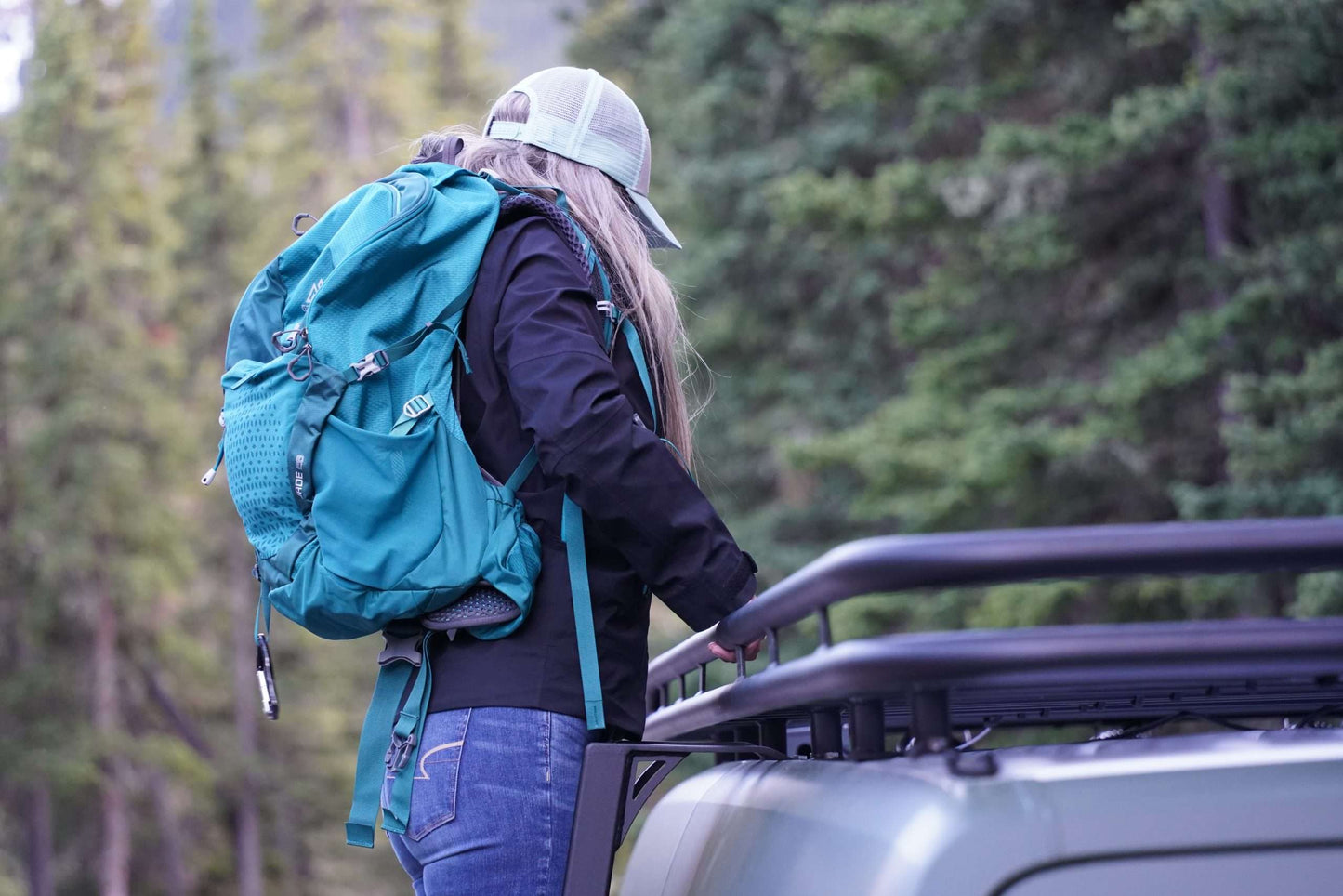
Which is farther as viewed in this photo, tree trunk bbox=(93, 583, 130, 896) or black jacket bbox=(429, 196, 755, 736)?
tree trunk bbox=(93, 583, 130, 896)

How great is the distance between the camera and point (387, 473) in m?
2.21

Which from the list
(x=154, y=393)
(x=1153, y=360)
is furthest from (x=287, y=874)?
(x=1153, y=360)

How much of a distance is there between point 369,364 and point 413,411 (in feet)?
0.33

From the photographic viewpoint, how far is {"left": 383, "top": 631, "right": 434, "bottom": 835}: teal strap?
86.3 inches

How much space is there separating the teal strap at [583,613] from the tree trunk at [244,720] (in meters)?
28.9

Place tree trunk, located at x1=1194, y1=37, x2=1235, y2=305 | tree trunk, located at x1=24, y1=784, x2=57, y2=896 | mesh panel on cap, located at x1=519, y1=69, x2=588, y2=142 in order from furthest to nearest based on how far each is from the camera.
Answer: tree trunk, located at x1=24, y1=784, x2=57, y2=896 < tree trunk, located at x1=1194, y1=37, x2=1235, y2=305 < mesh panel on cap, located at x1=519, y1=69, x2=588, y2=142

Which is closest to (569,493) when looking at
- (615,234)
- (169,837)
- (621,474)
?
(621,474)

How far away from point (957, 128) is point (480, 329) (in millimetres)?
13656

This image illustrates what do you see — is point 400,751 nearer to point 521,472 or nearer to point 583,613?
point 583,613

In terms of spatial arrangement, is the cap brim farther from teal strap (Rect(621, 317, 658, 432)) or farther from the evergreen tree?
the evergreen tree

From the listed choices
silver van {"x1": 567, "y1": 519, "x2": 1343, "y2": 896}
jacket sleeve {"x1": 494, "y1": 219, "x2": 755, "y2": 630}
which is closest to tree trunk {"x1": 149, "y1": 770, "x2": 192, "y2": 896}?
jacket sleeve {"x1": 494, "y1": 219, "x2": 755, "y2": 630}

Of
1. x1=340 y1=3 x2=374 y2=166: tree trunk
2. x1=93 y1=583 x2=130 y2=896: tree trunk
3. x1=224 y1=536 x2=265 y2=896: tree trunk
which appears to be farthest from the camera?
x1=340 y1=3 x2=374 y2=166: tree trunk

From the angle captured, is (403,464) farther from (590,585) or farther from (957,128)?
(957,128)

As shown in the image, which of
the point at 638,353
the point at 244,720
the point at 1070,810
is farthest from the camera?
the point at 244,720
